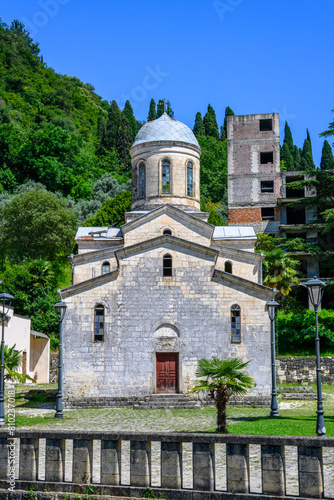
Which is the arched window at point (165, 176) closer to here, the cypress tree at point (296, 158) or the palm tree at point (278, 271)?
the palm tree at point (278, 271)

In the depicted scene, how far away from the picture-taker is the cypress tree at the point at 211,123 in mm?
81594

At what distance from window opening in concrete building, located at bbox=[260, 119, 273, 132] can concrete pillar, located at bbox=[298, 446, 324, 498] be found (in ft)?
153

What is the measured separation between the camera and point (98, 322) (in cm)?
2317

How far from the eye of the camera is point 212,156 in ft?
227

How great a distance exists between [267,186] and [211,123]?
34699 mm

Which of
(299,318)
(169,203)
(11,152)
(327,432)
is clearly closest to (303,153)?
(11,152)

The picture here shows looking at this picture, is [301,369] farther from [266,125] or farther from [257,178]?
[266,125]

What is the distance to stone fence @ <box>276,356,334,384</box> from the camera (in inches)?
1188

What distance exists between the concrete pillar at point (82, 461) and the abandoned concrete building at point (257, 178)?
42862 mm

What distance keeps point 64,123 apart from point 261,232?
39.1 meters

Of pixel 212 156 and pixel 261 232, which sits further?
pixel 212 156

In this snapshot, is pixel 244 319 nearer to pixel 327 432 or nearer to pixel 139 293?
pixel 139 293

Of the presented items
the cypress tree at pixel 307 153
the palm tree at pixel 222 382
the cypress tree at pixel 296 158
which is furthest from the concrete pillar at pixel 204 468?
the cypress tree at pixel 307 153


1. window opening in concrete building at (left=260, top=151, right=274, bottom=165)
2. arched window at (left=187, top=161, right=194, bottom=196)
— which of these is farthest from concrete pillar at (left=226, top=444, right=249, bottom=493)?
window opening in concrete building at (left=260, top=151, right=274, bottom=165)
